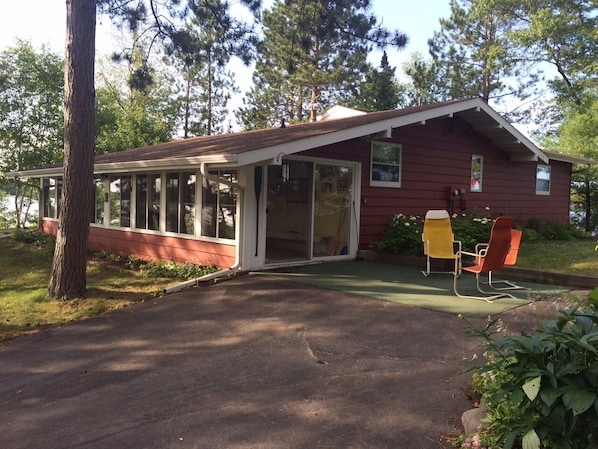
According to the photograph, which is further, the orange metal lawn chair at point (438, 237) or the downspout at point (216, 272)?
the orange metal lawn chair at point (438, 237)

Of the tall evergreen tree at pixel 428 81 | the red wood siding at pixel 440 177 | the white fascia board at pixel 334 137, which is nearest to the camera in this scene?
the white fascia board at pixel 334 137

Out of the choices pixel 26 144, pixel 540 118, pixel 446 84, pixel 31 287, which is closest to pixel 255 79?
pixel 446 84

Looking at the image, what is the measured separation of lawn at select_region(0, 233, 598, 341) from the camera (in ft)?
20.6

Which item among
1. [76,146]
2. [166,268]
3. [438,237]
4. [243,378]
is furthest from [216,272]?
[243,378]

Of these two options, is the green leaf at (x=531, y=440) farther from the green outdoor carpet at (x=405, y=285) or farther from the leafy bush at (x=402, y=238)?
the leafy bush at (x=402, y=238)

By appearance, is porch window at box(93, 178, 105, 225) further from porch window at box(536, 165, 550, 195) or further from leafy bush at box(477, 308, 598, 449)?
porch window at box(536, 165, 550, 195)

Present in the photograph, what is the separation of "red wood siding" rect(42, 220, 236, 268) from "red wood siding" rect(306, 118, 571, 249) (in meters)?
2.54

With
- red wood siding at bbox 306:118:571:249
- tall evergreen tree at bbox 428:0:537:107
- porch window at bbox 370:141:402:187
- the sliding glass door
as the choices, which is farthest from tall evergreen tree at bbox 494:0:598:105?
the sliding glass door

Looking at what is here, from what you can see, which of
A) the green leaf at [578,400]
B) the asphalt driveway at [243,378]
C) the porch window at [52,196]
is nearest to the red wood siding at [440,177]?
the asphalt driveway at [243,378]

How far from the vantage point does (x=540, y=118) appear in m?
29.2

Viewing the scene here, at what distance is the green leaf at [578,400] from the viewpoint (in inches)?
75.0

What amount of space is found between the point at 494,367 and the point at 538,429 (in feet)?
1.13

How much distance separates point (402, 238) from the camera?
9805 millimetres

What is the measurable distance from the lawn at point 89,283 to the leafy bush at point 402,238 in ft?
6.31
